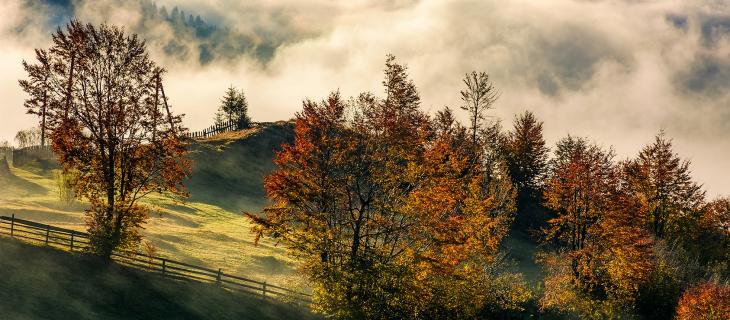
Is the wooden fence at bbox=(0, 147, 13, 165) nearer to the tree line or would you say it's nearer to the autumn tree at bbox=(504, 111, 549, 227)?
the tree line

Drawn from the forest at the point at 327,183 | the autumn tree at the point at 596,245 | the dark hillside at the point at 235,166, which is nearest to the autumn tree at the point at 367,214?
the forest at the point at 327,183

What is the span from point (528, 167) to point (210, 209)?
45.4 meters

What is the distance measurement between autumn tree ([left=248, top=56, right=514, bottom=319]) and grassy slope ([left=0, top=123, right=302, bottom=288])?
5580 mm

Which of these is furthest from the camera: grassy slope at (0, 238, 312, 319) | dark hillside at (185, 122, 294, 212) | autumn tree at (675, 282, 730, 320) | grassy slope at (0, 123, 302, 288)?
dark hillside at (185, 122, 294, 212)

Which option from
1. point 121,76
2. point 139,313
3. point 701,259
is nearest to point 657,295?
point 701,259

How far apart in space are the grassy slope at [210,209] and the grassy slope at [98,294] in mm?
3968

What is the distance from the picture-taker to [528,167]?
291ft

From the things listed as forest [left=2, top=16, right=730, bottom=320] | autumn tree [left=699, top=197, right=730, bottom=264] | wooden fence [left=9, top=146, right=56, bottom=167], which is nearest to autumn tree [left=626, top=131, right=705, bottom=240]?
autumn tree [left=699, top=197, right=730, bottom=264]

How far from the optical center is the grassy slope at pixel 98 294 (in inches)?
Result: 1252

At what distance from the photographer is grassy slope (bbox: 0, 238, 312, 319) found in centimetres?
3181

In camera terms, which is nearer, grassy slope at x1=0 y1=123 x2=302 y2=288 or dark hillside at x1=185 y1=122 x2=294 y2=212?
grassy slope at x1=0 y1=123 x2=302 y2=288

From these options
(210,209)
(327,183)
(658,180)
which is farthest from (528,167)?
(327,183)

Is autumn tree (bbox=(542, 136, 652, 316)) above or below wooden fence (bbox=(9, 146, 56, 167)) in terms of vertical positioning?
below

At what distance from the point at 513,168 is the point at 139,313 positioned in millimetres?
64114
